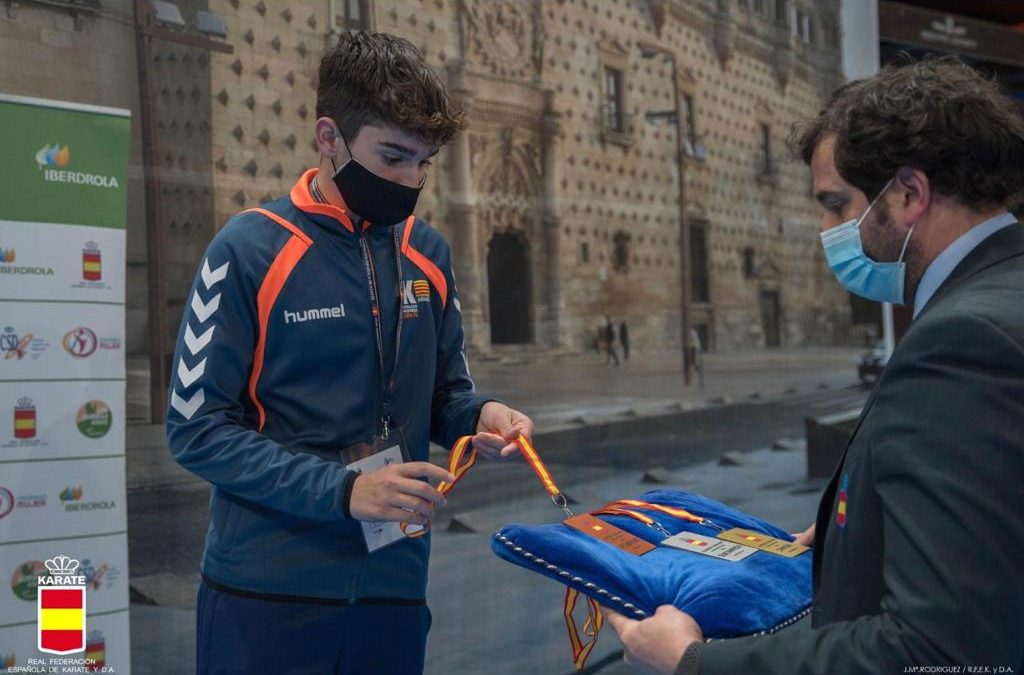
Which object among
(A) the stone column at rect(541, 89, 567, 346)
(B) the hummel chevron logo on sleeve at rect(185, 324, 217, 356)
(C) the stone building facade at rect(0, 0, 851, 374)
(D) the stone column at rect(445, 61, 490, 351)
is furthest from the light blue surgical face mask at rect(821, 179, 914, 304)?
(A) the stone column at rect(541, 89, 567, 346)

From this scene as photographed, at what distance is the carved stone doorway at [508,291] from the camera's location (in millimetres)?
3396

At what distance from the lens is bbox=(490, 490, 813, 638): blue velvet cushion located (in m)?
1.13

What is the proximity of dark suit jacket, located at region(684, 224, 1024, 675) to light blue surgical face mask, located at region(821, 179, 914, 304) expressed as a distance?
160mm

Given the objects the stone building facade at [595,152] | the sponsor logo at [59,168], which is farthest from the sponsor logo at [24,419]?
the stone building facade at [595,152]

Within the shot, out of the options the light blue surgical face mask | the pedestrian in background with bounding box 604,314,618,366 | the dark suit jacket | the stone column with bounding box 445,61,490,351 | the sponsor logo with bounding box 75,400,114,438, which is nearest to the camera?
the dark suit jacket

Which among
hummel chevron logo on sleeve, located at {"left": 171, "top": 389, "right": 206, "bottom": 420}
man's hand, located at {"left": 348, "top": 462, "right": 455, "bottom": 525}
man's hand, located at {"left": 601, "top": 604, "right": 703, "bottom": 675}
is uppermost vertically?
hummel chevron logo on sleeve, located at {"left": 171, "top": 389, "right": 206, "bottom": 420}

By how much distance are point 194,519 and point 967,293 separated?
88.2 inches

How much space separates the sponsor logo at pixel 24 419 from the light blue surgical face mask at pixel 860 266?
5.89 feet

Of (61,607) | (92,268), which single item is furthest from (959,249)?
(61,607)

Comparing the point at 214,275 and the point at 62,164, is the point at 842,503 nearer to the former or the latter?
the point at 214,275

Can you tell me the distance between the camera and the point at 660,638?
3.46 feet

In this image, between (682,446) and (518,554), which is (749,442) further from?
(518,554)

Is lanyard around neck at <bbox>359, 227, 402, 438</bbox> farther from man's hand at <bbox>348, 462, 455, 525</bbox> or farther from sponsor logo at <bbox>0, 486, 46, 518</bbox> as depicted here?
sponsor logo at <bbox>0, 486, 46, 518</bbox>

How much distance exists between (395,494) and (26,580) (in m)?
1.36
